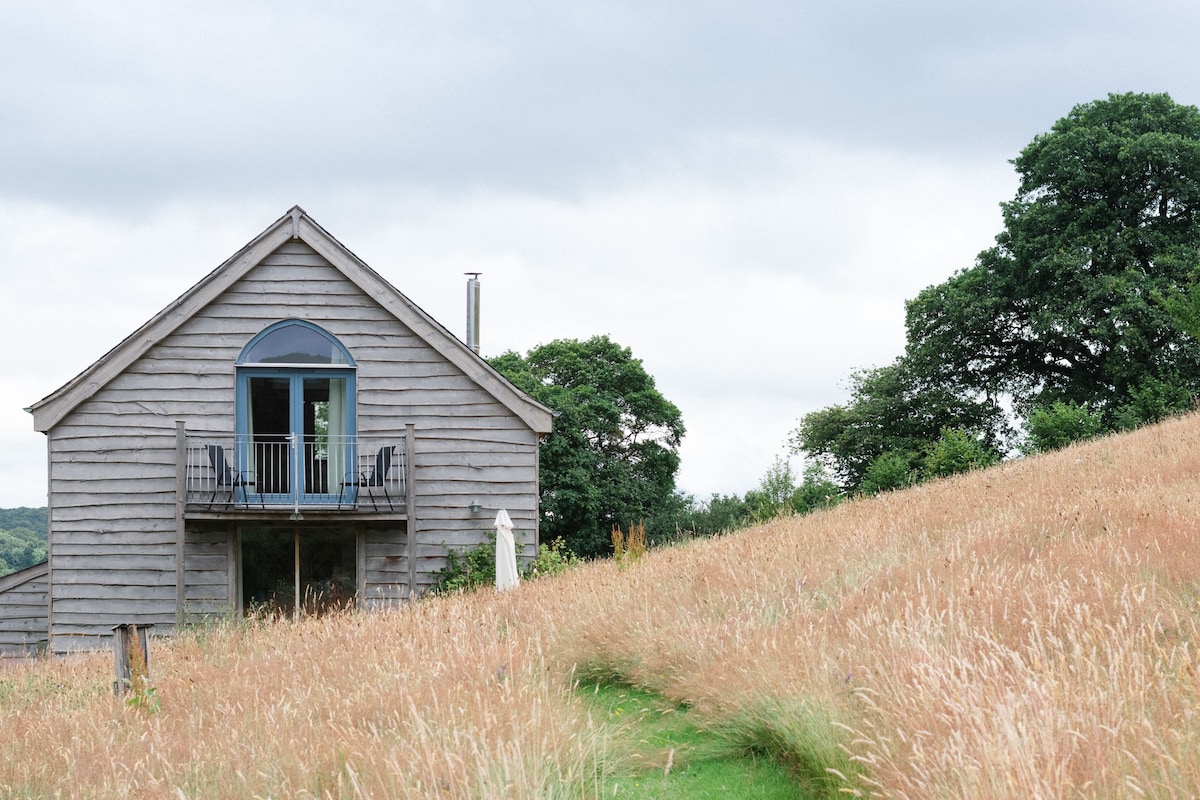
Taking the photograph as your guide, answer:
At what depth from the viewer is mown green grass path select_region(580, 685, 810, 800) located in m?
4.66

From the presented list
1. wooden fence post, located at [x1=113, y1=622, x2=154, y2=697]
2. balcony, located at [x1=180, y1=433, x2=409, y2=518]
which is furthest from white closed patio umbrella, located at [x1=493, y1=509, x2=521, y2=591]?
wooden fence post, located at [x1=113, y1=622, x2=154, y2=697]

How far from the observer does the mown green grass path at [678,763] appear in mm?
4656

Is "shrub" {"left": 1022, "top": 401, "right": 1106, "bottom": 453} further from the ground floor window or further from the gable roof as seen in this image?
the ground floor window

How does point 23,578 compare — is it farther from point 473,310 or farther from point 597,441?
point 597,441

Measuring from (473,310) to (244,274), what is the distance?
616 cm

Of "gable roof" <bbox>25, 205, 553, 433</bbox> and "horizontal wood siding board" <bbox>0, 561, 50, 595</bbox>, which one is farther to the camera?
"horizontal wood siding board" <bbox>0, 561, 50, 595</bbox>

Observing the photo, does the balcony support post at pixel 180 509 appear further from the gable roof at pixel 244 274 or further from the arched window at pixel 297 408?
Answer: the gable roof at pixel 244 274

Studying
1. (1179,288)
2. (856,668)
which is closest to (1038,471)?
(856,668)

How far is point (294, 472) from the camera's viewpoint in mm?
16781

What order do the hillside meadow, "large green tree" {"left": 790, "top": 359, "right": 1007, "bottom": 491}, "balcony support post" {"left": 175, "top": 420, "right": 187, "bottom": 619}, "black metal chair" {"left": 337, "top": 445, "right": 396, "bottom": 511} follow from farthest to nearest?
"large green tree" {"left": 790, "top": 359, "right": 1007, "bottom": 491}, "black metal chair" {"left": 337, "top": 445, "right": 396, "bottom": 511}, "balcony support post" {"left": 175, "top": 420, "right": 187, "bottom": 619}, the hillside meadow

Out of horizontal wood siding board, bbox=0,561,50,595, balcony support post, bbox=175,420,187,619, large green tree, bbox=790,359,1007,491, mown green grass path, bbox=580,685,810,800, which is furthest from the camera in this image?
large green tree, bbox=790,359,1007,491

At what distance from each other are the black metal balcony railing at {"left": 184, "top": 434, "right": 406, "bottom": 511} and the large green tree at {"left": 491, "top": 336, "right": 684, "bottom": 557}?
16.5 m

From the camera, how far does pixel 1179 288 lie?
90.3 feet

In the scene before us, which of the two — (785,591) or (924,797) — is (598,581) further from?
(924,797)
